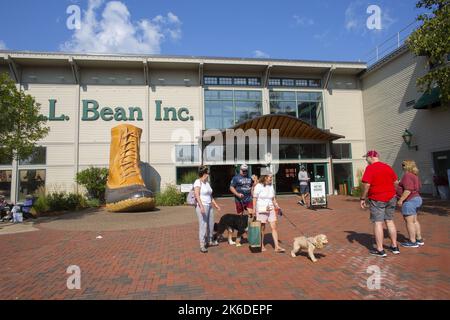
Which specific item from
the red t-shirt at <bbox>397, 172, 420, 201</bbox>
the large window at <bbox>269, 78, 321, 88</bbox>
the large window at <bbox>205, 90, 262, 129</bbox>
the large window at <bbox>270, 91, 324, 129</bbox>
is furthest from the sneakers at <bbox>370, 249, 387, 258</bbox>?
the large window at <bbox>269, 78, 321, 88</bbox>

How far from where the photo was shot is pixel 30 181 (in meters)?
18.3

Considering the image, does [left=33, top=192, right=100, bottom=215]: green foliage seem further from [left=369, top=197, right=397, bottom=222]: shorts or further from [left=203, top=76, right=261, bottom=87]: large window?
[left=369, top=197, right=397, bottom=222]: shorts

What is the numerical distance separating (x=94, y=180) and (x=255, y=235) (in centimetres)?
1415

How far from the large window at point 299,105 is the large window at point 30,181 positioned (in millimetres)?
15840

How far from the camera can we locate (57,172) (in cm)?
1844

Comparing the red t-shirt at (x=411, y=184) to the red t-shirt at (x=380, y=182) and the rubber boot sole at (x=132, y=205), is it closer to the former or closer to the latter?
the red t-shirt at (x=380, y=182)

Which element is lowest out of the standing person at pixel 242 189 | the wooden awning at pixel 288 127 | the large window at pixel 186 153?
the standing person at pixel 242 189

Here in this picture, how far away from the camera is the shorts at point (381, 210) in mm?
5379

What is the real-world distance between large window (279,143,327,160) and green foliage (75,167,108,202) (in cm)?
1170

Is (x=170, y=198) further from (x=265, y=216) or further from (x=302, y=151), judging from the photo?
(x=265, y=216)

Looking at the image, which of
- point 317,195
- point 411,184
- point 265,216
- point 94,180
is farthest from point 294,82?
point 265,216

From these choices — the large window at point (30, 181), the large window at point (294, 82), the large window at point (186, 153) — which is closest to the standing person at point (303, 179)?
the large window at point (186, 153)

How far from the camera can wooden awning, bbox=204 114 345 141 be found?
58.5 feet
